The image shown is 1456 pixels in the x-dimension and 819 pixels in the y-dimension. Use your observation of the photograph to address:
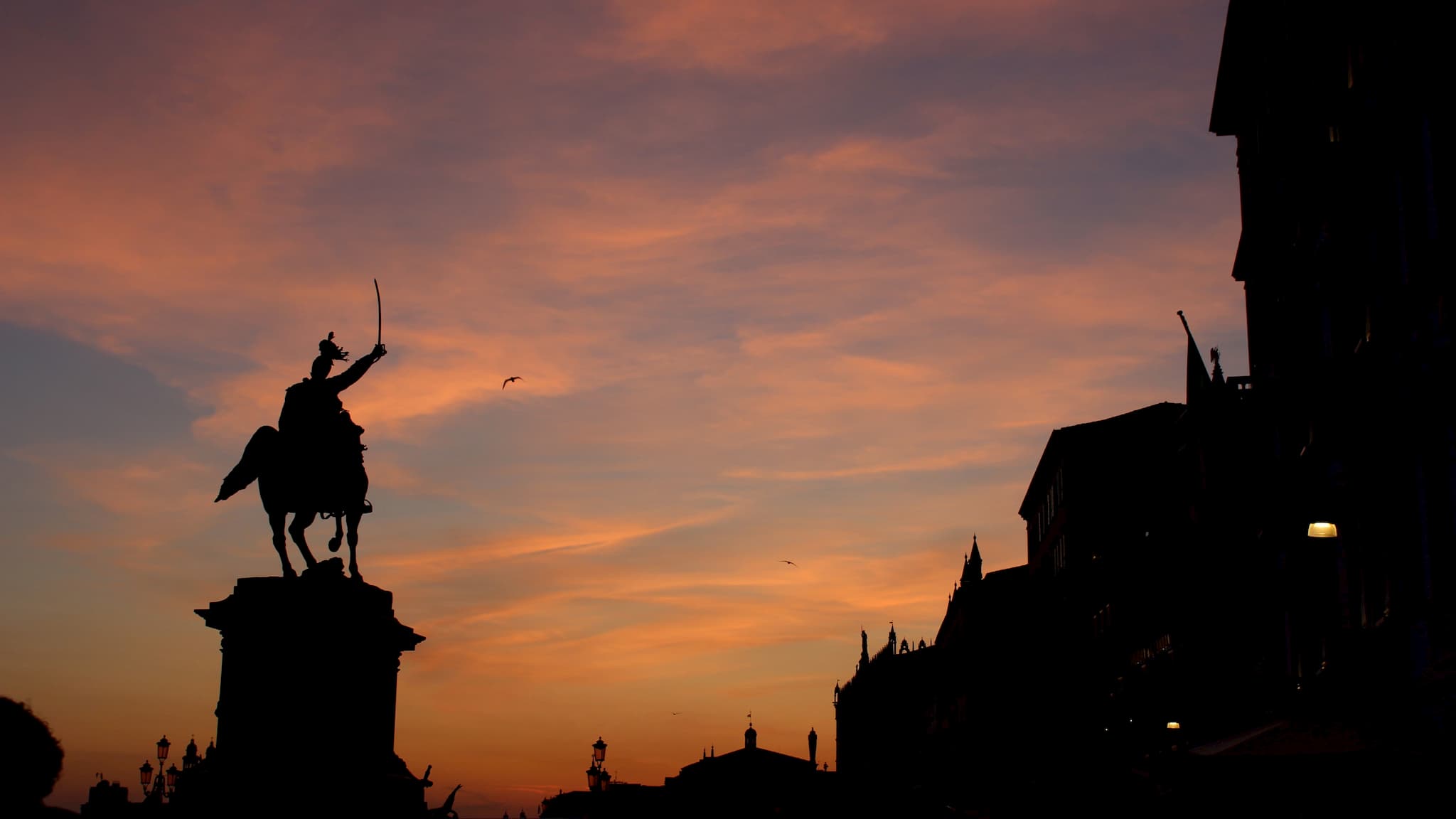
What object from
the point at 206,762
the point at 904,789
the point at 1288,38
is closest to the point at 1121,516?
the point at 904,789

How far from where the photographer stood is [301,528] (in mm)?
18234

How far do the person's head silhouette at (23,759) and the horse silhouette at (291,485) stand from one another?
11.7m

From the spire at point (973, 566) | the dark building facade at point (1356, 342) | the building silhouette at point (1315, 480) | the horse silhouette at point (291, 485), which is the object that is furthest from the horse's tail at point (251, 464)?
the spire at point (973, 566)

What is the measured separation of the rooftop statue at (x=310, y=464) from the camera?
59.4 ft

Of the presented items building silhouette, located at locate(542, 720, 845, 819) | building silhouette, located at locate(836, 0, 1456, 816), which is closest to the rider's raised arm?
building silhouette, located at locate(836, 0, 1456, 816)

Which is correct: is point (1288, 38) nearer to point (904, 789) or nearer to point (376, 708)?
point (376, 708)

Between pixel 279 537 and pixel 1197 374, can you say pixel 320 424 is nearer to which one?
pixel 279 537

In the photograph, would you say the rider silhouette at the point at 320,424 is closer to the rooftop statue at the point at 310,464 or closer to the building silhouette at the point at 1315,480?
the rooftop statue at the point at 310,464

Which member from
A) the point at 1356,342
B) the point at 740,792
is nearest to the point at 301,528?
the point at 1356,342

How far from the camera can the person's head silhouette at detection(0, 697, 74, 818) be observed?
6.15 m

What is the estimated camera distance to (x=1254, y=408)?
34875mm

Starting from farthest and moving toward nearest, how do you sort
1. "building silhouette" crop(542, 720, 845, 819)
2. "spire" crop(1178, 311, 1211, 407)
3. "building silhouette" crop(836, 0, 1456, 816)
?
Answer: "building silhouette" crop(542, 720, 845, 819), "spire" crop(1178, 311, 1211, 407), "building silhouette" crop(836, 0, 1456, 816)

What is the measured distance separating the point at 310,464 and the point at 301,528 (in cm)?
72

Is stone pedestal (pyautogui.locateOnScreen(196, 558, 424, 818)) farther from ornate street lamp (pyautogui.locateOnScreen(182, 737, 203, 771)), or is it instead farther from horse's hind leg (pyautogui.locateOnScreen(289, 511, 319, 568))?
ornate street lamp (pyautogui.locateOnScreen(182, 737, 203, 771))
